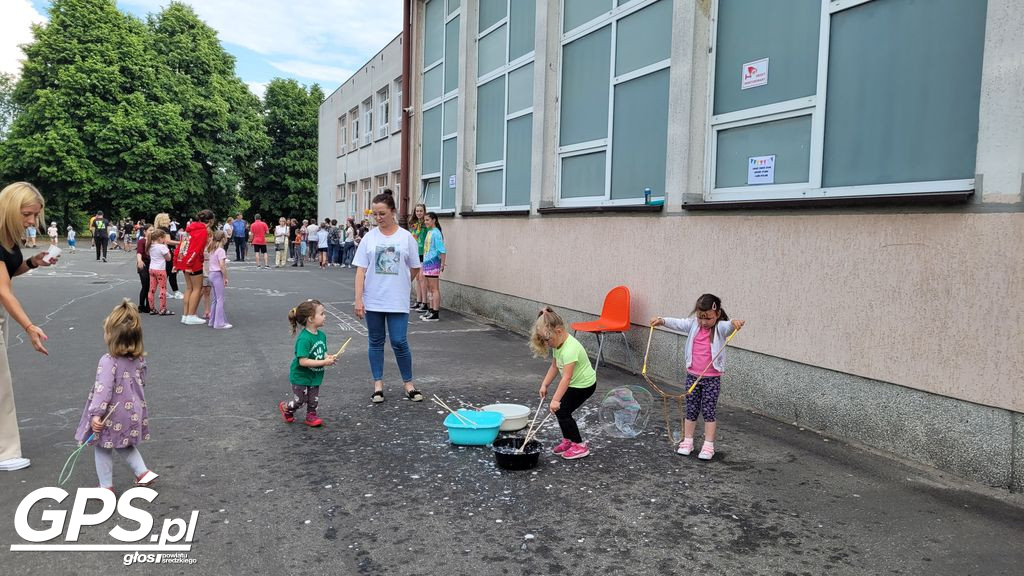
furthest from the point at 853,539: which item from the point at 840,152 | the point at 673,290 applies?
the point at 673,290

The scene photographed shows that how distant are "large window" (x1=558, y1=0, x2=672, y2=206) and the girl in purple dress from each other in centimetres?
564

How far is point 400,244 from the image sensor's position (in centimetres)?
684

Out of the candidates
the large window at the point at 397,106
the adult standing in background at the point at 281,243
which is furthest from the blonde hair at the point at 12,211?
the adult standing in background at the point at 281,243

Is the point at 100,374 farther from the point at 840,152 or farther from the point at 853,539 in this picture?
the point at 840,152

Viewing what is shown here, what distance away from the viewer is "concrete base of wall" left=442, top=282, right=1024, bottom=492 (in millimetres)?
4598

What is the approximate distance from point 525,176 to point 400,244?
5000mm

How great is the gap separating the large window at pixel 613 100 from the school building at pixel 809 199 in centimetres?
3

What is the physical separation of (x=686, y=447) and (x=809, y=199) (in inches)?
90.2

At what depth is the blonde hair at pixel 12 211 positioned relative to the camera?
15.4 feet

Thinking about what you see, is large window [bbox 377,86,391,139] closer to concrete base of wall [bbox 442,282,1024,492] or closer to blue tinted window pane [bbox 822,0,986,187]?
concrete base of wall [bbox 442,282,1024,492]

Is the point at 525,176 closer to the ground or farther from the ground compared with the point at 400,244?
farther from the ground

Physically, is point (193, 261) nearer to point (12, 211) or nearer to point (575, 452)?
point (12, 211)

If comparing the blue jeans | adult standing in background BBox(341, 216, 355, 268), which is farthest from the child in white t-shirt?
adult standing in background BBox(341, 216, 355, 268)

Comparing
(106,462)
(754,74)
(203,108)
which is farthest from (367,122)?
(106,462)
